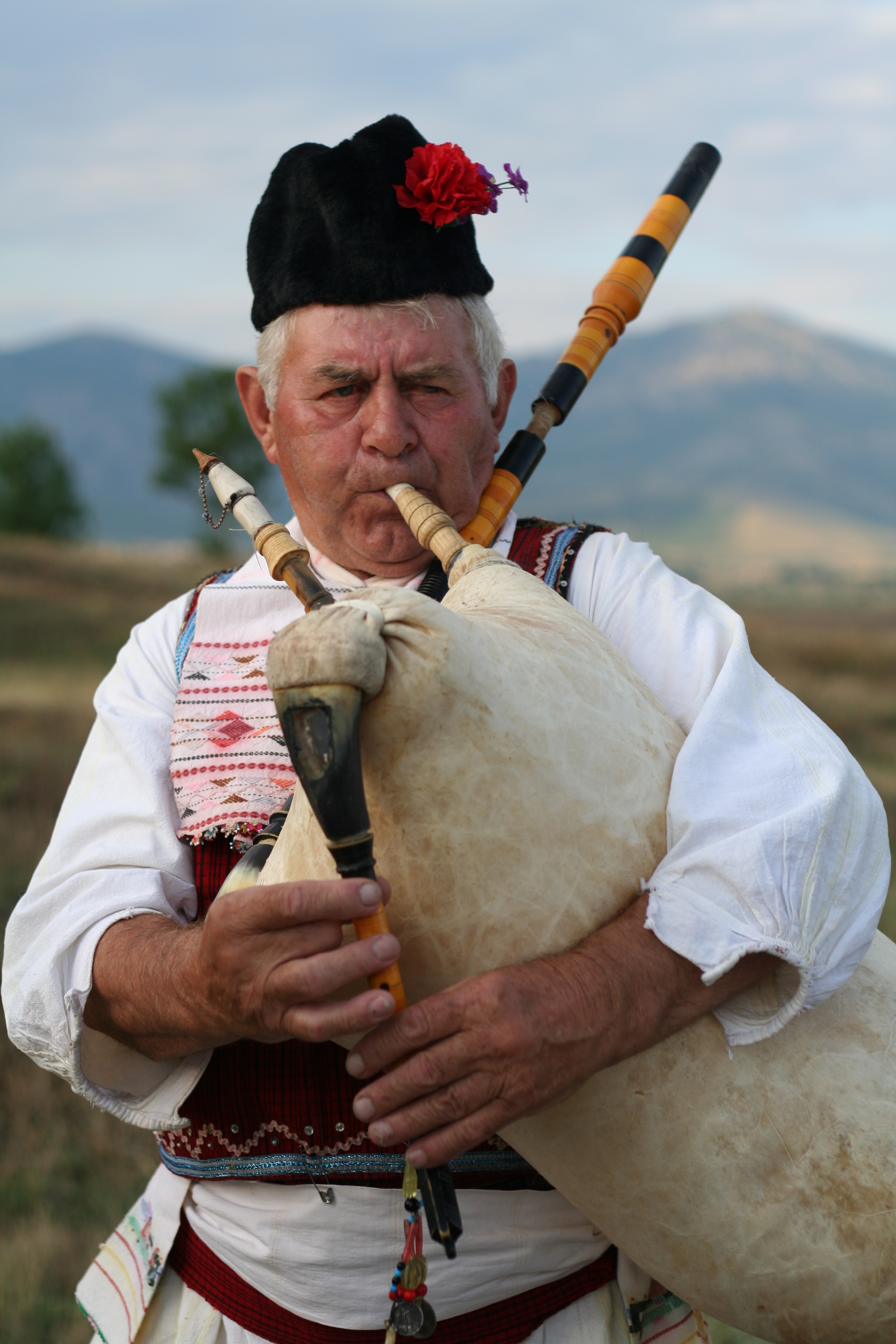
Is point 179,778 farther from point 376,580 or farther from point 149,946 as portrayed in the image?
point 376,580

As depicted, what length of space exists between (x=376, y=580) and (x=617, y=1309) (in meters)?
1.23

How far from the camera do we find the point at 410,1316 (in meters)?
1.33

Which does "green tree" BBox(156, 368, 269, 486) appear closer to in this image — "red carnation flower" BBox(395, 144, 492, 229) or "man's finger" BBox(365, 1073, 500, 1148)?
"red carnation flower" BBox(395, 144, 492, 229)

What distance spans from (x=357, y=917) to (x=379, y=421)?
0.93 m

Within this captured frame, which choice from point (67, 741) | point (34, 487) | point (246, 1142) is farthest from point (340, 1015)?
point (34, 487)

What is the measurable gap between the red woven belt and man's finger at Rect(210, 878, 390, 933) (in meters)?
0.81

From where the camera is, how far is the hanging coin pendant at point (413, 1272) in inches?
52.4

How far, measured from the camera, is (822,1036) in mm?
1379

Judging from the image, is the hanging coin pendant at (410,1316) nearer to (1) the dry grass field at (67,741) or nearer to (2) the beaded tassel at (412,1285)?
(2) the beaded tassel at (412,1285)

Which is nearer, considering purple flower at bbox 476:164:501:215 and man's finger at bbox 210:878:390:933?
man's finger at bbox 210:878:390:933

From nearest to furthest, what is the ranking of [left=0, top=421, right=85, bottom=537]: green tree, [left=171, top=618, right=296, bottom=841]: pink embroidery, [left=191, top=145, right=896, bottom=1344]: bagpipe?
[left=191, top=145, right=896, bottom=1344]: bagpipe, [left=171, top=618, right=296, bottom=841]: pink embroidery, [left=0, top=421, right=85, bottom=537]: green tree

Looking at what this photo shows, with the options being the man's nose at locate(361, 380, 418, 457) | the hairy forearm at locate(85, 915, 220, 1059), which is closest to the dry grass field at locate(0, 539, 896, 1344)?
the hairy forearm at locate(85, 915, 220, 1059)

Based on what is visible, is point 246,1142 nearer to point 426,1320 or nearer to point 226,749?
point 426,1320

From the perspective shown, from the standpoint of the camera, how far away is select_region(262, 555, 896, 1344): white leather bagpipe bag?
1158 millimetres
